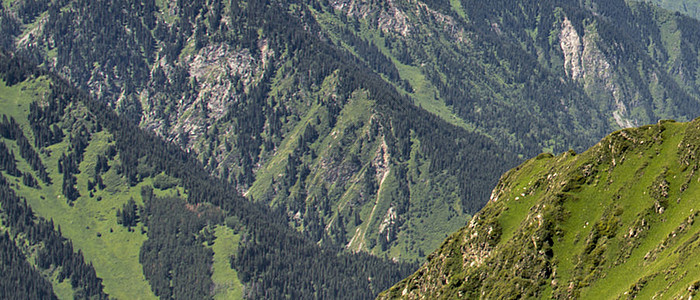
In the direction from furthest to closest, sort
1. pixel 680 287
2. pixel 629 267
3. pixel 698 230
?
1. pixel 629 267
2. pixel 698 230
3. pixel 680 287

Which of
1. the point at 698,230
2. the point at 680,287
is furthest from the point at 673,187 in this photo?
the point at 680,287

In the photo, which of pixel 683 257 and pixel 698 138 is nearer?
pixel 683 257

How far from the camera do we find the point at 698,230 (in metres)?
177

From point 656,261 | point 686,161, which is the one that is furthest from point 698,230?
point 686,161

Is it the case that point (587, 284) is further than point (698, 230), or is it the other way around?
point (587, 284)

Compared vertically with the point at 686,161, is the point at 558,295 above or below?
below

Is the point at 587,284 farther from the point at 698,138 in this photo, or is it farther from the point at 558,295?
the point at 698,138

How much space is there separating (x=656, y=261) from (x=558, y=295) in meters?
18.6

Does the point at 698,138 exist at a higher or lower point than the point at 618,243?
higher

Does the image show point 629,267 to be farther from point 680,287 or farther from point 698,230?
point 680,287

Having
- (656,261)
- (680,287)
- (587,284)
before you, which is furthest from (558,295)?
(680,287)

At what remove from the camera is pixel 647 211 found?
194250 millimetres

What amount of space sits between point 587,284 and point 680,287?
30518 millimetres

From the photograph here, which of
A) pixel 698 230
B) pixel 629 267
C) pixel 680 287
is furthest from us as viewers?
pixel 629 267
